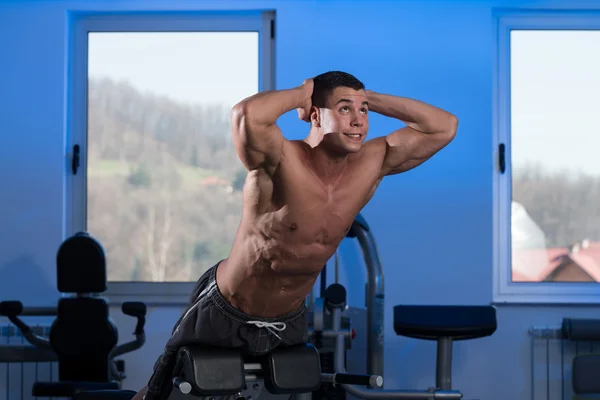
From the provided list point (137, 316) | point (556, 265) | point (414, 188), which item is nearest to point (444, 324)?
point (414, 188)

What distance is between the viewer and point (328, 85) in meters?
2.42

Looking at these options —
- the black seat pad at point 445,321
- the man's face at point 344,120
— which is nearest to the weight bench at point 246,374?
the man's face at point 344,120

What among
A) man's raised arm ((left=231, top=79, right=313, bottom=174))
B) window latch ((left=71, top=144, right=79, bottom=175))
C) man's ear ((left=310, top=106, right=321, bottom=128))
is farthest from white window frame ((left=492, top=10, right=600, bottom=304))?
man's raised arm ((left=231, top=79, right=313, bottom=174))

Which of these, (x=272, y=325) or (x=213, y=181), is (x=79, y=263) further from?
(x=272, y=325)

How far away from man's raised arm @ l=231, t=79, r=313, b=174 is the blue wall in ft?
7.69

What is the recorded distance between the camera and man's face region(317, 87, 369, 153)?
2.40 meters

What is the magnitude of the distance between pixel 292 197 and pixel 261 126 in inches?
10.2

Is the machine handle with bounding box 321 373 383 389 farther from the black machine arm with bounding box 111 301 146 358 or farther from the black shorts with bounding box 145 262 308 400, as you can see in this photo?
the black machine arm with bounding box 111 301 146 358

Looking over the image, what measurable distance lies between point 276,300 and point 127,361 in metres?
2.41

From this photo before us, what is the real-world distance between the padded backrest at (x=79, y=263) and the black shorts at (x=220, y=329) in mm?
1570

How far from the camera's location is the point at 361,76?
4.71 metres

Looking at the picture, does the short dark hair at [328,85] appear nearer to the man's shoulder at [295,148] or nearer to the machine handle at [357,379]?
the man's shoulder at [295,148]

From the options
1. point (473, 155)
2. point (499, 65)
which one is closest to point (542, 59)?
point (499, 65)

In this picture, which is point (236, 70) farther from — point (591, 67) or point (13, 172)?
point (591, 67)
